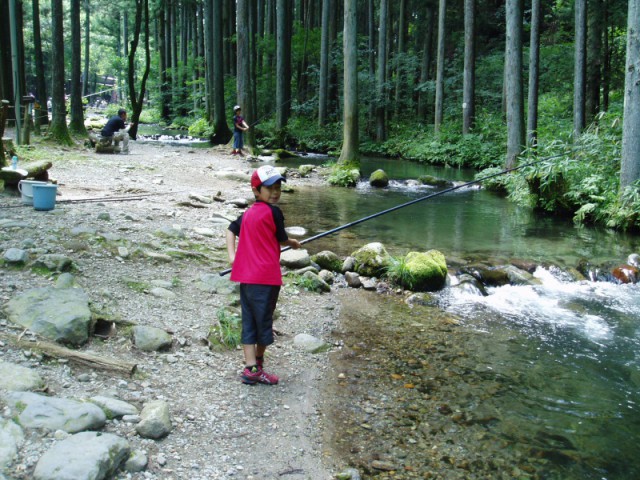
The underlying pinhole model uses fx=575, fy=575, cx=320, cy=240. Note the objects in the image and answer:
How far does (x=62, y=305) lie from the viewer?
4551mm

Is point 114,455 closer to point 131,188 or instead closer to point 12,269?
point 12,269

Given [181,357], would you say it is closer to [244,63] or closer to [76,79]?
[76,79]

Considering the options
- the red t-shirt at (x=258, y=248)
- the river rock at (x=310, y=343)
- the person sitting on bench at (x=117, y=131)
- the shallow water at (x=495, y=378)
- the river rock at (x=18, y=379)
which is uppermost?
the person sitting on bench at (x=117, y=131)

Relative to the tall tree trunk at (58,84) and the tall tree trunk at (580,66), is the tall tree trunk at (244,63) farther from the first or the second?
the tall tree trunk at (580,66)

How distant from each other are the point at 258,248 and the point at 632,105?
9447mm

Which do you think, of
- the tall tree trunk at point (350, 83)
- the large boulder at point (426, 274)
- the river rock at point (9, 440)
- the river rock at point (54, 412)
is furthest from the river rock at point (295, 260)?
the tall tree trunk at point (350, 83)

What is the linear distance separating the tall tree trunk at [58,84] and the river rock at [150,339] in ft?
47.4

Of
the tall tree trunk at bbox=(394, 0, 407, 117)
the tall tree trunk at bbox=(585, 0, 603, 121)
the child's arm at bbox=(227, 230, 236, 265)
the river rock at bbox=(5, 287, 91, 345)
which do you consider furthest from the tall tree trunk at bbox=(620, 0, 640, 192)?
the tall tree trunk at bbox=(394, 0, 407, 117)

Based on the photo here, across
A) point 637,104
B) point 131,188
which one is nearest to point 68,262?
point 131,188

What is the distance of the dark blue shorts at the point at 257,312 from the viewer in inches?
169

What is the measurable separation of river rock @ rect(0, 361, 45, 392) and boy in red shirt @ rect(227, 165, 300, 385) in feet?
4.74

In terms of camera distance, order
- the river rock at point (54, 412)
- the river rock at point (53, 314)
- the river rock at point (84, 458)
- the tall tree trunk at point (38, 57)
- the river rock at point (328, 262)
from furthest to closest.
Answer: the tall tree trunk at point (38, 57) → the river rock at point (328, 262) → the river rock at point (53, 314) → the river rock at point (54, 412) → the river rock at point (84, 458)

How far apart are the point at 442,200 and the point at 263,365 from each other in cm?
1097

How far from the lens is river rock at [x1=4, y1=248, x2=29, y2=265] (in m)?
5.50
